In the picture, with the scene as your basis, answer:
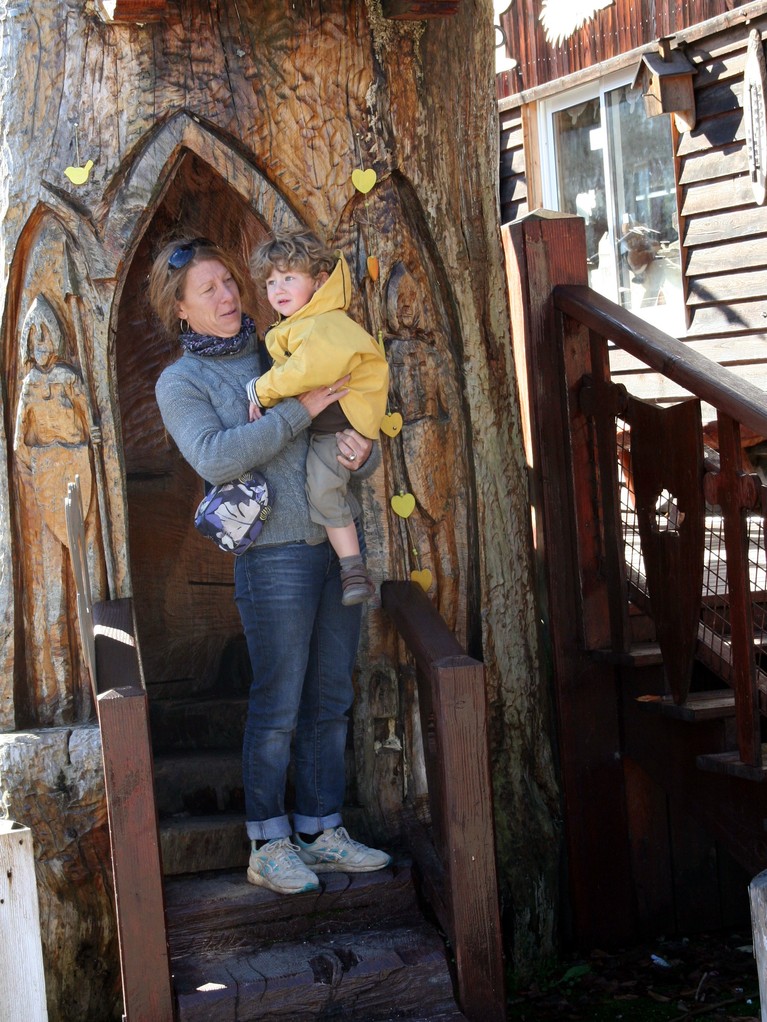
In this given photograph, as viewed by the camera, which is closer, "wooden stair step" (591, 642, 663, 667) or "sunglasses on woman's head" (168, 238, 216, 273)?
"sunglasses on woman's head" (168, 238, 216, 273)

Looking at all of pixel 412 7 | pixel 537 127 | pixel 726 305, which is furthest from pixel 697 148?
pixel 412 7

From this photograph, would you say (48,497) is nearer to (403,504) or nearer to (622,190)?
(403,504)

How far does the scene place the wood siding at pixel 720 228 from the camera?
7.09 meters

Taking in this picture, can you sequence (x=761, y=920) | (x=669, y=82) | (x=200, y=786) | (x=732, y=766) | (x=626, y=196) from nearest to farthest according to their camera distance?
(x=761, y=920)
(x=732, y=766)
(x=200, y=786)
(x=669, y=82)
(x=626, y=196)

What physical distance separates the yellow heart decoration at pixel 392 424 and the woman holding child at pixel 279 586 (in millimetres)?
265

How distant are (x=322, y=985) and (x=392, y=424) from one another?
156 centimetres

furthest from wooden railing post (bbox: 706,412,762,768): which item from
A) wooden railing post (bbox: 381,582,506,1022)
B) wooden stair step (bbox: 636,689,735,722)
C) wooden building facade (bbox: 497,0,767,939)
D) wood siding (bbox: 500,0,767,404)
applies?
wood siding (bbox: 500,0,767,404)

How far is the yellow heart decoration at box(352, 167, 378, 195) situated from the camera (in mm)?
3480

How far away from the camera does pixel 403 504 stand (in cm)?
354

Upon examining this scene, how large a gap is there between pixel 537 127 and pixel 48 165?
20.8 ft

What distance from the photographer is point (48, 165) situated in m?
3.29

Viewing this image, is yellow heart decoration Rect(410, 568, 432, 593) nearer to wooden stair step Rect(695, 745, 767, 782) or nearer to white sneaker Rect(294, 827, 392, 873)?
white sneaker Rect(294, 827, 392, 873)

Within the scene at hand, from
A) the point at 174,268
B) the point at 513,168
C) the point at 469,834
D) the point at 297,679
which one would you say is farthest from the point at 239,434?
the point at 513,168

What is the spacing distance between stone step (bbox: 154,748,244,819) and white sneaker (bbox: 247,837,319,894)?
707 mm
